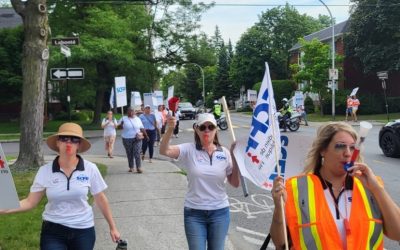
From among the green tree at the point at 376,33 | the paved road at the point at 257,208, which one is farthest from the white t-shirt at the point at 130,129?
the green tree at the point at 376,33

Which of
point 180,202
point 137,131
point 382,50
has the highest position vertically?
point 382,50

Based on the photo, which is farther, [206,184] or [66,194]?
[206,184]

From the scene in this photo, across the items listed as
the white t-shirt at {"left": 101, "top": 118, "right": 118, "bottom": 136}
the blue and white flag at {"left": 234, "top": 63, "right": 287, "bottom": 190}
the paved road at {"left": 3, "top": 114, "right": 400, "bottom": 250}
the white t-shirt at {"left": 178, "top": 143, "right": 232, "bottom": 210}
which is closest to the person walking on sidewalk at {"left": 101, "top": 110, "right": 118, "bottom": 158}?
the white t-shirt at {"left": 101, "top": 118, "right": 118, "bottom": 136}

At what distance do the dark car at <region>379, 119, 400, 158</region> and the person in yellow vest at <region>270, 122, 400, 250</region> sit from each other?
12.7 metres

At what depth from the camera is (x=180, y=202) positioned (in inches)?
353

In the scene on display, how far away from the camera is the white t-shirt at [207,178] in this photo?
4.56 meters

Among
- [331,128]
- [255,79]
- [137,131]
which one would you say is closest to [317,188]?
[331,128]

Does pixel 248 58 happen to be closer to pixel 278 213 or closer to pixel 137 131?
pixel 137 131

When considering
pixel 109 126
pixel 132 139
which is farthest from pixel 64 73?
pixel 109 126

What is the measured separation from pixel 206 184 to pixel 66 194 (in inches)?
46.8

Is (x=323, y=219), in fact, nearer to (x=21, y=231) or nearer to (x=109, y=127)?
(x=21, y=231)

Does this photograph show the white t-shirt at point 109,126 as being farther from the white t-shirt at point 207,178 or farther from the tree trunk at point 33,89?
the white t-shirt at point 207,178

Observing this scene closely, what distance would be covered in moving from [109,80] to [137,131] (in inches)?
908

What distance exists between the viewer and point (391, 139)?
15008 millimetres
